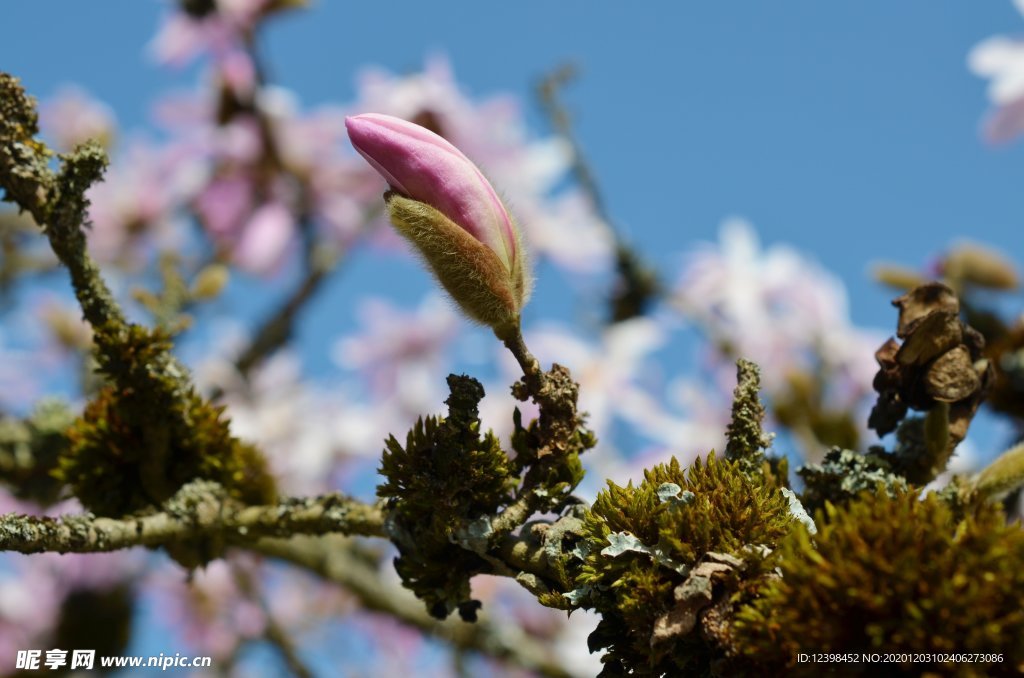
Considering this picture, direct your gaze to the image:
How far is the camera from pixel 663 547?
1086 millimetres

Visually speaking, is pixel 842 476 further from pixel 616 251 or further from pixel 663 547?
pixel 616 251

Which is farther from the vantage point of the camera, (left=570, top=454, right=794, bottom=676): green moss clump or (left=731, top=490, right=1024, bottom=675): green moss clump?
(left=570, top=454, right=794, bottom=676): green moss clump

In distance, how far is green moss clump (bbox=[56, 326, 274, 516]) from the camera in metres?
1.53

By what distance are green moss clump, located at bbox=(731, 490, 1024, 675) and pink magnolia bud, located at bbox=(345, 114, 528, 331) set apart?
436 millimetres

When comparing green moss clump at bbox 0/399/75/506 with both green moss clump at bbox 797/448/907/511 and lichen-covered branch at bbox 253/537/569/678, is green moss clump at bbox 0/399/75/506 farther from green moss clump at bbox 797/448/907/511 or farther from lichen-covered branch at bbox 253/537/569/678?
green moss clump at bbox 797/448/907/511

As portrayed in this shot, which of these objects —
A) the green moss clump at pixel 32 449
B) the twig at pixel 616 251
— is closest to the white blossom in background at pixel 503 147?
the twig at pixel 616 251

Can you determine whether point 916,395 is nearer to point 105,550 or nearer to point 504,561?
point 504,561

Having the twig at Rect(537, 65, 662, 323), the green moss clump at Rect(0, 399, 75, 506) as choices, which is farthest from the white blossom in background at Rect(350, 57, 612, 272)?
the green moss clump at Rect(0, 399, 75, 506)

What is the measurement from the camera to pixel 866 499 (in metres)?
0.95

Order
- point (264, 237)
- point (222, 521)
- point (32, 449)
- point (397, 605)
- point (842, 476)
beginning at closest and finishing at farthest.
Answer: point (842, 476), point (222, 521), point (32, 449), point (397, 605), point (264, 237)

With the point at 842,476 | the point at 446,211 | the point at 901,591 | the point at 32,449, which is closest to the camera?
the point at 901,591

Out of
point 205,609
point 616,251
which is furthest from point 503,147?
point 205,609

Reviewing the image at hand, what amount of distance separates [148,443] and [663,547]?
2.74 feet

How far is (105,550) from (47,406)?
0.85 meters
